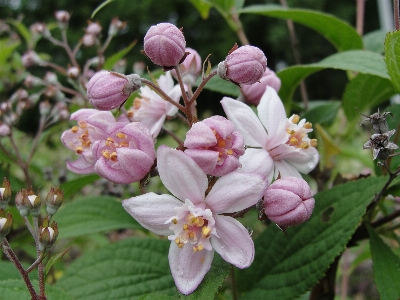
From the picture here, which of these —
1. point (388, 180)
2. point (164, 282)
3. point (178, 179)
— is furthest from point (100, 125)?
point (388, 180)

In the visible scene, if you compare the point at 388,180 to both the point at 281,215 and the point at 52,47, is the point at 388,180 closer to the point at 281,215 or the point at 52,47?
the point at 281,215

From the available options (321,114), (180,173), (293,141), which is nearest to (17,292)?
(180,173)

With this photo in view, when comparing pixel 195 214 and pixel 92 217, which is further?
pixel 92 217

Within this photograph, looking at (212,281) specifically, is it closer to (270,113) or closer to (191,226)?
(191,226)

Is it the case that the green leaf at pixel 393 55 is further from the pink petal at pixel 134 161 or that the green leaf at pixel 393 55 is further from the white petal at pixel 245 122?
the pink petal at pixel 134 161

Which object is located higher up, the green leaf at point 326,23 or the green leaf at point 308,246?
the green leaf at point 326,23

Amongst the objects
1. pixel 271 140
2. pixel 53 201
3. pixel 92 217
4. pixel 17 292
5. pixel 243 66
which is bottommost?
pixel 92 217

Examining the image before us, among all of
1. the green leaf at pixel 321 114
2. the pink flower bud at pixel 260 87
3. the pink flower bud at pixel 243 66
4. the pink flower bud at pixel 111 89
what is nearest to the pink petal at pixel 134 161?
the pink flower bud at pixel 111 89

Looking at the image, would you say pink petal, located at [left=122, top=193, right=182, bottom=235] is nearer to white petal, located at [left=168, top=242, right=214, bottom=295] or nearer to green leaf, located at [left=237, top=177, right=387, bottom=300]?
white petal, located at [left=168, top=242, right=214, bottom=295]

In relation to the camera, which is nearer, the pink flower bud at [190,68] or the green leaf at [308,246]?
the green leaf at [308,246]
